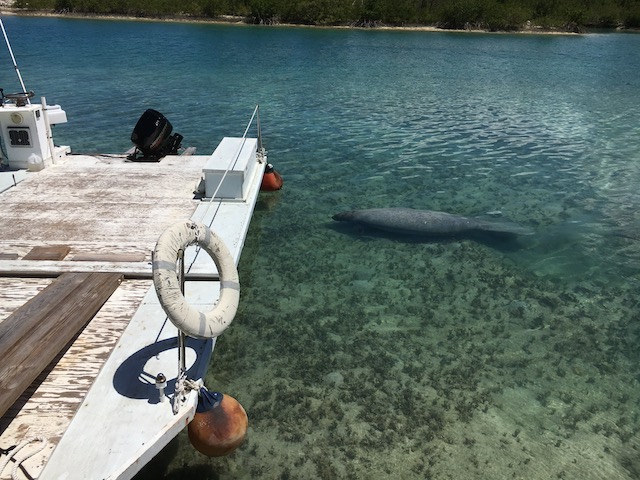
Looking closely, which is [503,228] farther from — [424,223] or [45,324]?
[45,324]

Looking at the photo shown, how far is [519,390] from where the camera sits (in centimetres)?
737

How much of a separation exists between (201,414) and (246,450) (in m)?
1.20

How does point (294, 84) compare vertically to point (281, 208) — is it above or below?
above

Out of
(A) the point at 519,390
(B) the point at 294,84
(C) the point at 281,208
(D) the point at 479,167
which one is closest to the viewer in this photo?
(A) the point at 519,390

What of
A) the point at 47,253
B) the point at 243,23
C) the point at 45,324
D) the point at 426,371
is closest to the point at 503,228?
the point at 426,371

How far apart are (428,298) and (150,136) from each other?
8.33 meters

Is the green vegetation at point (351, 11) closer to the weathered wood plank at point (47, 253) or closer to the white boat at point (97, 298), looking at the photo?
the white boat at point (97, 298)

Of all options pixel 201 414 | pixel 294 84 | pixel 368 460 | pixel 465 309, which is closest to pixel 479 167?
pixel 465 309

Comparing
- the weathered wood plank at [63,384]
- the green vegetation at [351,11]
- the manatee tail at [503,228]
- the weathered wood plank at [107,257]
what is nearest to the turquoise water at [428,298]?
the manatee tail at [503,228]

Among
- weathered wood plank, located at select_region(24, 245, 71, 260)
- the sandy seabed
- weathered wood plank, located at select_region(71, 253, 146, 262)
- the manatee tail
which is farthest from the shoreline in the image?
weathered wood plank, located at select_region(71, 253, 146, 262)

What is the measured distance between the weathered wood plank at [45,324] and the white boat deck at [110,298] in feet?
0.83

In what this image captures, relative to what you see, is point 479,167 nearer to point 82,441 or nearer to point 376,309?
point 376,309

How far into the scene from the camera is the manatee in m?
11.7

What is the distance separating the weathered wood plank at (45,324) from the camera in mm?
4945
